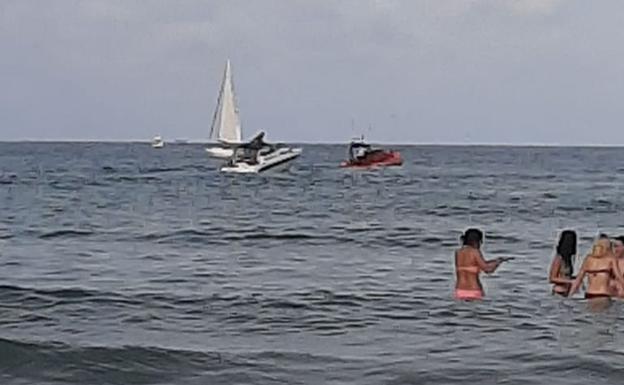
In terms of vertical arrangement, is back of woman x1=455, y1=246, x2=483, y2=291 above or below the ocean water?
above

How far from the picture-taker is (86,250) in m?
26.2

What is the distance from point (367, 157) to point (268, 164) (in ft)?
39.2

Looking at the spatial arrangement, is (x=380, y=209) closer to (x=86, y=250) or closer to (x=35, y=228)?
(x=35, y=228)

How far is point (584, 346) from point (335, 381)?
334 cm

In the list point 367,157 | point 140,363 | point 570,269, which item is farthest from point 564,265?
point 367,157

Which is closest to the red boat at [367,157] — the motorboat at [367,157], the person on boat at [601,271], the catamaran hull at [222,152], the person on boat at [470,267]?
the motorboat at [367,157]

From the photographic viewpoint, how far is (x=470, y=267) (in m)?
16.6

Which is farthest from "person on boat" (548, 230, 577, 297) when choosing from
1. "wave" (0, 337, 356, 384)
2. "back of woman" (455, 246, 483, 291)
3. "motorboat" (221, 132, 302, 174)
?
"motorboat" (221, 132, 302, 174)

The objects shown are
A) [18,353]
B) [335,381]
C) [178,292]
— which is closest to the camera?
[335,381]

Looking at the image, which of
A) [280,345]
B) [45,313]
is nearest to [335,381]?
[280,345]

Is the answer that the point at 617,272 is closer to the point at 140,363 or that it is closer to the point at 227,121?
the point at 140,363

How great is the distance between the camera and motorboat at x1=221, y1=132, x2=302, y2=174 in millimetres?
66875

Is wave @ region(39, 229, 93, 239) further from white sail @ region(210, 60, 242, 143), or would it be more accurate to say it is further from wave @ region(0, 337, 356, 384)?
white sail @ region(210, 60, 242, 143)

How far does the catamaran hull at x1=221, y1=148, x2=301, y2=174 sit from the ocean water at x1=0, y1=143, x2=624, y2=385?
25388mm
